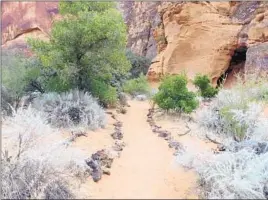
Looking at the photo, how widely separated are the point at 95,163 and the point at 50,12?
31378mm

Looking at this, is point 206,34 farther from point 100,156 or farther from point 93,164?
point 93,164

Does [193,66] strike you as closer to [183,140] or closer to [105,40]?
[105,40]

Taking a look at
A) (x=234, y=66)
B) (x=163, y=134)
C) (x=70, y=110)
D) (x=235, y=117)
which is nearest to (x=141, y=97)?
(x=234, y=66)

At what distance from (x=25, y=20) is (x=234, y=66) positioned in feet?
68.9

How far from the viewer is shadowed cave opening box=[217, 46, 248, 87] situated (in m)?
21.1

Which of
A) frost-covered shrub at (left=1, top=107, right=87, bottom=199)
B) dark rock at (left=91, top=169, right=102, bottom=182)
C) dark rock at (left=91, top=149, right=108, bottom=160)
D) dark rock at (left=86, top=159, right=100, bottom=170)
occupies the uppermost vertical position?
frost-covered shrub at (left=1, top=107, right=87, bottom=199)

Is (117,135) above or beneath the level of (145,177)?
beneath

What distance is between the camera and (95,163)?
5691 mm

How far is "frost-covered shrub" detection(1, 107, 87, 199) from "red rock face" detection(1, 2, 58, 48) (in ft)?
94.6

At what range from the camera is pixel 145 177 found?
5.48 m

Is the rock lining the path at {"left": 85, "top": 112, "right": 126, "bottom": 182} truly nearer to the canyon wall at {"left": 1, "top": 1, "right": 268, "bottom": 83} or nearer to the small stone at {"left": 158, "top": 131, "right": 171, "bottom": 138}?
the small stone at {"left": 158, "top": 131, "right": 171, "bottom": 138}

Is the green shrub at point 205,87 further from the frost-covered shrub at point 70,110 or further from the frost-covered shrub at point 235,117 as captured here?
the frost-covered shrub at point 70,110

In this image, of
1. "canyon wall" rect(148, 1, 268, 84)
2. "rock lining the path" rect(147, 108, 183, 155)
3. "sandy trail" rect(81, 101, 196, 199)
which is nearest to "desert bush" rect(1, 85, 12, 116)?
"sandy trail" rect(81, 101, 196, 199)

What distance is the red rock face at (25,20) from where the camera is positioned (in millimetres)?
34062
